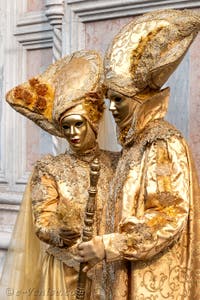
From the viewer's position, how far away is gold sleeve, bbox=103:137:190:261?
7.25ft

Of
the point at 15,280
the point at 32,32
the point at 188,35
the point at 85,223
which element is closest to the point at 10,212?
the point at 32,32

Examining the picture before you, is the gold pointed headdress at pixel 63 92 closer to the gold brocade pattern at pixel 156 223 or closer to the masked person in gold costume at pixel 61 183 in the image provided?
the masked person in gold costume at pixel 61 183

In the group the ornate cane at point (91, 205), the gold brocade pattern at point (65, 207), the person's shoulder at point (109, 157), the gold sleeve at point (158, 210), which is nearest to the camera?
the gold sleeve at point (158, 210)

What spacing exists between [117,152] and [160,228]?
1.98ft

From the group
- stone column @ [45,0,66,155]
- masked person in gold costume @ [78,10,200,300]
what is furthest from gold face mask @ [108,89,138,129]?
stone column @ [45,0,66,155]

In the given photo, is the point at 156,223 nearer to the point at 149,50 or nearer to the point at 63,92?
the point at 149,50

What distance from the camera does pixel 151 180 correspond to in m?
2.26

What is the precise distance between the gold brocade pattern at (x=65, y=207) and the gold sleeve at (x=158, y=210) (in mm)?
246

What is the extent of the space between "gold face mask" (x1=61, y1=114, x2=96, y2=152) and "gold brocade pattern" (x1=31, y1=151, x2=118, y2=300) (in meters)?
0.10

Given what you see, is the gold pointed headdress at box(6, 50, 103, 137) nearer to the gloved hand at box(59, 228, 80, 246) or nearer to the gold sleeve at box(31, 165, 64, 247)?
the gold sleeve at box(31, 165, 64, 247)

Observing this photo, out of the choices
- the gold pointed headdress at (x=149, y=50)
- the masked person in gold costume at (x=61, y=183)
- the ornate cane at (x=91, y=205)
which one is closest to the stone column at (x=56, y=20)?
the masked person in gold costume at (x=61, y=183)

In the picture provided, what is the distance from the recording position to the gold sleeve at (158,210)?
87.0 inches

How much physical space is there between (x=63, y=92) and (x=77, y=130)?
0.14 m

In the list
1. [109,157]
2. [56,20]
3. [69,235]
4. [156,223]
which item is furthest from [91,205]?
[56,20]
